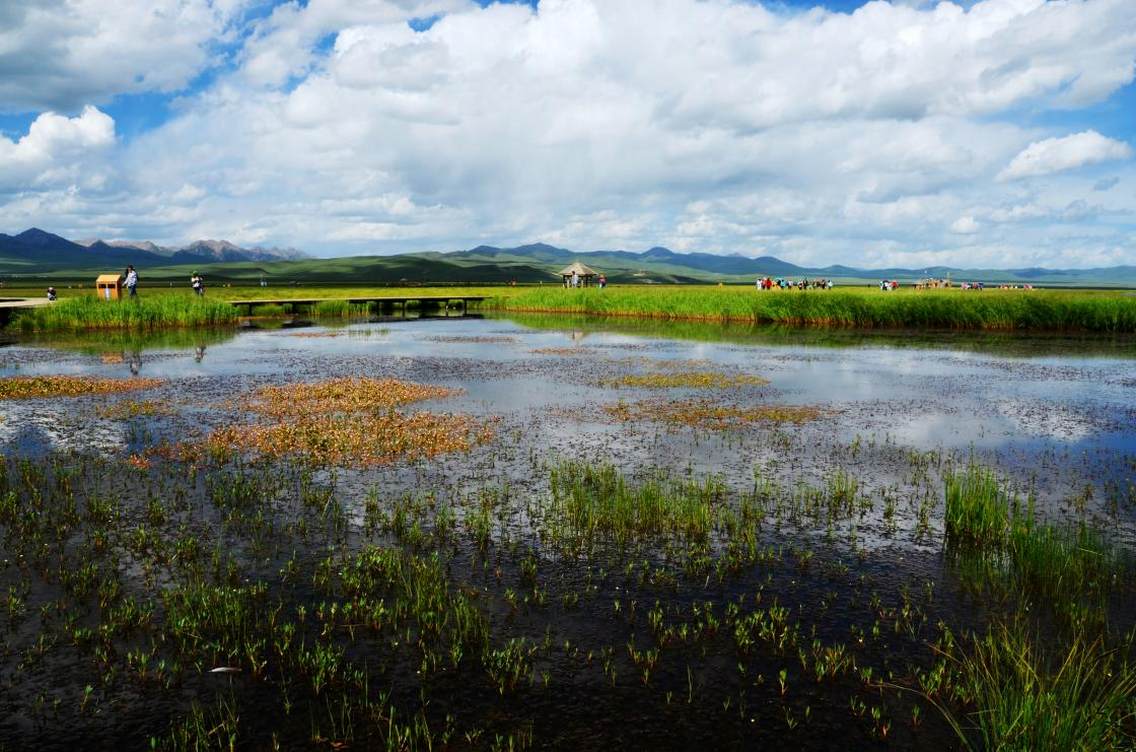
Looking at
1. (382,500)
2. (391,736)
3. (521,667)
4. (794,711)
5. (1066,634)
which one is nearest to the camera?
(391,736)

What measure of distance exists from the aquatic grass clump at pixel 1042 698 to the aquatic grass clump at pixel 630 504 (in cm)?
484

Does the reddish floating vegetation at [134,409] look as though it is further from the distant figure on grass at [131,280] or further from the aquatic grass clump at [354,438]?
the distant figure on grass at [131,280]

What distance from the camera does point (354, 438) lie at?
18875mm

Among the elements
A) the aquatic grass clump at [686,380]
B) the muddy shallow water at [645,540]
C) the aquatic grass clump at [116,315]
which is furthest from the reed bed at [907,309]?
the aquatic grass clump at [116,315]

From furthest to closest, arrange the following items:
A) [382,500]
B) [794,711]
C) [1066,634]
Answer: [382,500] < [1066,634] < [794,711]

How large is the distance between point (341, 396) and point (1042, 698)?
72.4 ft

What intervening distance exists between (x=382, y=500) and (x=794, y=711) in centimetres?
859

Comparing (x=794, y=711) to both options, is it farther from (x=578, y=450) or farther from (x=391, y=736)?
(x=578, y=450)

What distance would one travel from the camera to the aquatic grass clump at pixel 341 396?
75.8 ft

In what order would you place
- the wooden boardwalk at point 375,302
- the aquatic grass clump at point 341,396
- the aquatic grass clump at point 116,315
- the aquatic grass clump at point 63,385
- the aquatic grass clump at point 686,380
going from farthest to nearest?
the wooden boardwalk at point 375,302, the aquatic grass clump at point 116,315, the aquatic grass clump at point 686,380, the aquatic grass clump at point 63,385, the aquatic grass clump at point 341,396

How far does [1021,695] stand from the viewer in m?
7.30

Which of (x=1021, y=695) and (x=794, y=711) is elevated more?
(x=1021, y=695)

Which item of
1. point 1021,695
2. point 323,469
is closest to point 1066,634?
point 1021,695

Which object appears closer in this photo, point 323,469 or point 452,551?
point 452,551
